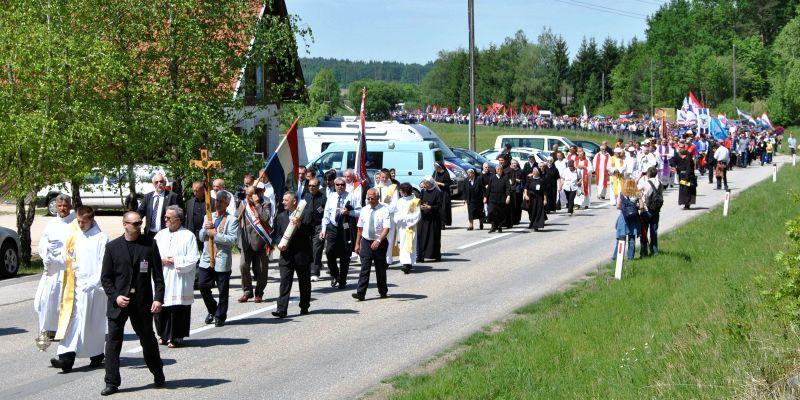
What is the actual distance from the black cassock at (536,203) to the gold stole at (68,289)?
51.6ft

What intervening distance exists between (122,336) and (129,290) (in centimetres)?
43

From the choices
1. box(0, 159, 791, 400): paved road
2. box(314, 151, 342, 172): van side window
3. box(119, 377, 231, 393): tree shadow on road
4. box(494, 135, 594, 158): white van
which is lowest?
box(0, 159, 791, 400): paved road

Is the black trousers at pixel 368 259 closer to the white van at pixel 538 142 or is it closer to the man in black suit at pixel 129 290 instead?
the man in black suit at pixel 129 290

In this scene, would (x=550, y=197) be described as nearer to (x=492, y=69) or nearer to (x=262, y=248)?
(x=262, y=248)

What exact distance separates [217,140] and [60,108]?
323cm

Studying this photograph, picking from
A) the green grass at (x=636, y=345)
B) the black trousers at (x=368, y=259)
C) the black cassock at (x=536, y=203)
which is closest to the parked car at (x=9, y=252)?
the black trousers at (x=368, y=259)

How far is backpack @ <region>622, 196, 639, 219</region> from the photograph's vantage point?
18.7 meters

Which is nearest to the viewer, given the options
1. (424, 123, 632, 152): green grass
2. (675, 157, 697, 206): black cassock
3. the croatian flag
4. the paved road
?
the paved road

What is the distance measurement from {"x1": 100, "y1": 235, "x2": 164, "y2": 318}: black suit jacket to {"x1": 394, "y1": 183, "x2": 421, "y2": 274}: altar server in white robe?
8.23m

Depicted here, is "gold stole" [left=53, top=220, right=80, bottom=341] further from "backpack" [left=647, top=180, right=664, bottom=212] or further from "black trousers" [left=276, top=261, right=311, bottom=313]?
"backpack" [left=647, top=180, right=664, bottom=212]

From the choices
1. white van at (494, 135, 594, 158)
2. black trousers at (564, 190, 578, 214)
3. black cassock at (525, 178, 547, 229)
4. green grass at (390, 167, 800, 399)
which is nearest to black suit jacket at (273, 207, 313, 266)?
green grass at (390, 167, 800, 399)

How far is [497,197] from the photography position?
2559cm

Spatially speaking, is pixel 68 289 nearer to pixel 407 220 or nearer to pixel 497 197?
pixel 407 220

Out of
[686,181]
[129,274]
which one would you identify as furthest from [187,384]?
[686,181]
